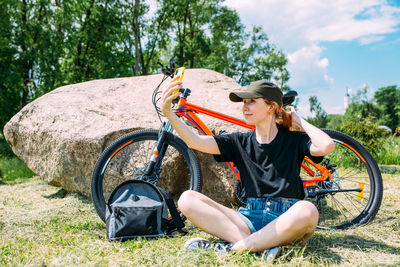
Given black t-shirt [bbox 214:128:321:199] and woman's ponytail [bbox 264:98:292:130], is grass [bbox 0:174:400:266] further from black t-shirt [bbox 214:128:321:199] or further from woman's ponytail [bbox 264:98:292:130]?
woman's ponytail [bbox 264:98:292:130]

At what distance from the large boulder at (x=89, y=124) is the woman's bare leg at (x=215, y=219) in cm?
127

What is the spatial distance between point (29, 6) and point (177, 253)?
13.5 metres

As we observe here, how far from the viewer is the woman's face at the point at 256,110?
2195mm

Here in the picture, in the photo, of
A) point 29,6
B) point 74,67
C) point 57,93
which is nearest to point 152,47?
point 74,67

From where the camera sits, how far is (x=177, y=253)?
203cm

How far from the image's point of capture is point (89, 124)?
3.69 meters

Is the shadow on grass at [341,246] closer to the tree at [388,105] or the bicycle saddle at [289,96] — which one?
the bicycle saddle at [289,96]

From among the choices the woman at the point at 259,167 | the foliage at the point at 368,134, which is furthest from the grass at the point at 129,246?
the foliage at the point at 368,134

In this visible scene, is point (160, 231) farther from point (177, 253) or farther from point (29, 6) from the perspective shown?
point (29, 6)

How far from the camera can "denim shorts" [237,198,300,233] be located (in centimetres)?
210

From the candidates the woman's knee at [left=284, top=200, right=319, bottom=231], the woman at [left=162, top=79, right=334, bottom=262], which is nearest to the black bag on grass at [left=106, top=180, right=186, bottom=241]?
the woman at [left=162, top=79, right=334, bottom=262]

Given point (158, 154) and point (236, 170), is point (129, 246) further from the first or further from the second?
point (236, 170)

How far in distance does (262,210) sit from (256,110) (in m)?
0.67

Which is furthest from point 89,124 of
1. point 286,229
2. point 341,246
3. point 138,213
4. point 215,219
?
point 341,246
